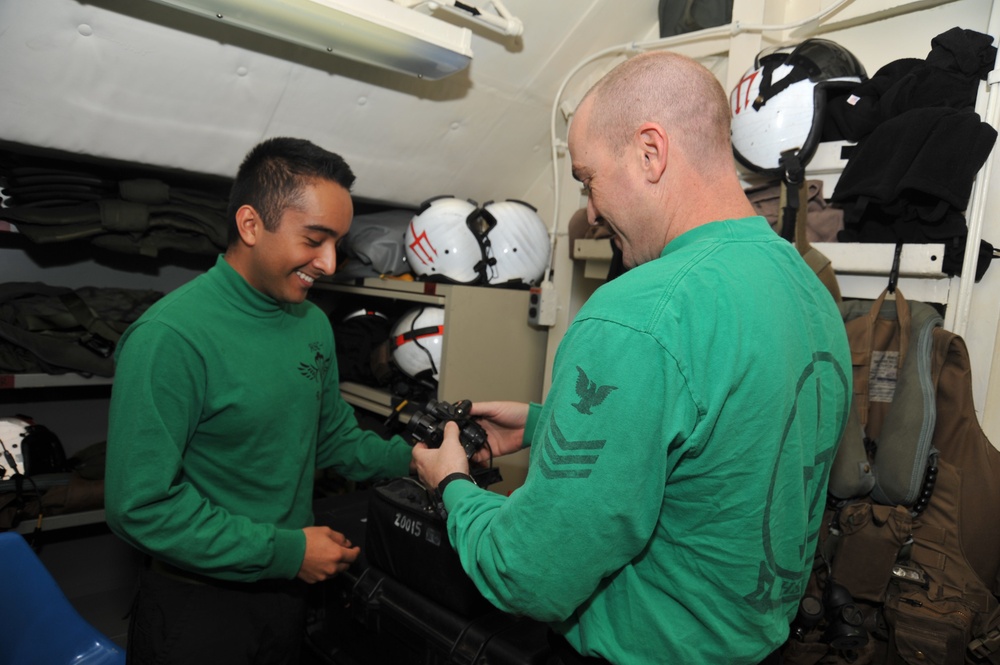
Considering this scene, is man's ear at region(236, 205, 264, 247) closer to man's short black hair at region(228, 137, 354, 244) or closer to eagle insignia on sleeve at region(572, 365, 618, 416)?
man's short black hair at region(228, 137, 354, 244)

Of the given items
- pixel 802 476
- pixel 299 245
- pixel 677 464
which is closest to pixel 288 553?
pixel 299 245

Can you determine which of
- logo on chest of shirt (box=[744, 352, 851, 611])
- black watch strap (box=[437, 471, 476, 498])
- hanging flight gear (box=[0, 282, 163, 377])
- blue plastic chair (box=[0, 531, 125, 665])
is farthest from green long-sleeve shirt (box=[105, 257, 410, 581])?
hanging flight gear (box=[0, 282, 163, 377])

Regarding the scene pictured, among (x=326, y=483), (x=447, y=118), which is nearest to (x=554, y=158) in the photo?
(x=447, y=118)

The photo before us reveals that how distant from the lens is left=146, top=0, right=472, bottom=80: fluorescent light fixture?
1.92 metres

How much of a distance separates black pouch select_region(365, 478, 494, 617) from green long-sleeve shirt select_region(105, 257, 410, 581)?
0.23 metres

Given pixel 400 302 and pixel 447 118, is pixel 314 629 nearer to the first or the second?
pixel 400 302

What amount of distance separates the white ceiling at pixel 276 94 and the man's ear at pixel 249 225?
3.03 ft

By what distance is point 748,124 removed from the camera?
2.10 metres

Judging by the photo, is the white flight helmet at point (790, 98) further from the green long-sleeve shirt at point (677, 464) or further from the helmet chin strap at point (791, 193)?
the green long-sleeve shirt at point (677, 464)

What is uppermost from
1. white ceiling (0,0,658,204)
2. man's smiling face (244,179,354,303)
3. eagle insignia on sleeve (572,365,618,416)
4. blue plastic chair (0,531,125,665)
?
white ceiling (0,0,658,204)

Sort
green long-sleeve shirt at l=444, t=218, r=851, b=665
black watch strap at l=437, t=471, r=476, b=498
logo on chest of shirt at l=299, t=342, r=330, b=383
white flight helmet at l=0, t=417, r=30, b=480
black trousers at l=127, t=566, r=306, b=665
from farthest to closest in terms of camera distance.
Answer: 1. white flight helmet at l=0, t=417, r=30, b=480
2. logo on chest of shirt at l=299, t=342, r=330, b=383
3. black trousers at l=127, t=566, r=306, b=665
4. black watch strap at l=437, t=471, r=476, b=498
5. green long-sleeve shirt at l=444, t=218, r=851, b=665

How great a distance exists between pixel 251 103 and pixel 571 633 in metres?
2.24

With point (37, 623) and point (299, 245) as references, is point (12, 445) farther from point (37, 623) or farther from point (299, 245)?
point (299, 245)

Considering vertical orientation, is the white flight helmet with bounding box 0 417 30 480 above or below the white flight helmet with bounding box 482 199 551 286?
below
